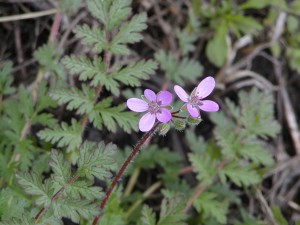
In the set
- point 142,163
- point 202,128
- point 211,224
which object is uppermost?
point 142,163

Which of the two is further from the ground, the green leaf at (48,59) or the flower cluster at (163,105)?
the green leaf at (48,59)

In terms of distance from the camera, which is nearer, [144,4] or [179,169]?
[179,169]

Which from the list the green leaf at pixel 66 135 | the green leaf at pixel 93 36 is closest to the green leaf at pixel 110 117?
the green leaf at pixel 66 135

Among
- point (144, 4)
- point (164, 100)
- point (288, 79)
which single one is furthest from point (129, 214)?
point (288, 79)

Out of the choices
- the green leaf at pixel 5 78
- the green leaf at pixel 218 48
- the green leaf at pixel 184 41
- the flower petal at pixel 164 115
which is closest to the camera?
the flower petal at pixel 164 115

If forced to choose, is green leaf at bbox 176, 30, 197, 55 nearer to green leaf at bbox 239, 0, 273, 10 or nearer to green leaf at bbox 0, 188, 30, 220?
green leaf at bbox 239, 0, 273, 10

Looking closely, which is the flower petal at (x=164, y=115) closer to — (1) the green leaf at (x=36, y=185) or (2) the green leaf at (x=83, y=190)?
(2) the green leaf at (x=83, y=190)

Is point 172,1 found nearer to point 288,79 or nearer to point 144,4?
point 144,4
